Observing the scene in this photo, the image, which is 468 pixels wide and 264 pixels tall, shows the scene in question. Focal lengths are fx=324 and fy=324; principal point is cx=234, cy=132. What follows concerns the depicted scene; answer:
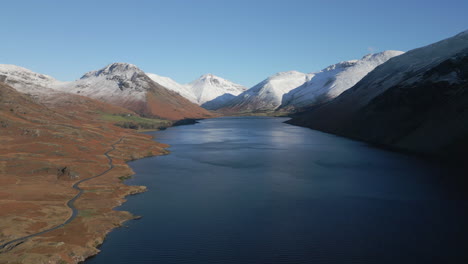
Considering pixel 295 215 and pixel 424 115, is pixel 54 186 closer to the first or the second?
pixel 295 215

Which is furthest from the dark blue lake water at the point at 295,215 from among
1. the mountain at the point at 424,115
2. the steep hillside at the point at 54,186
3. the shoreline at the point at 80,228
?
the mountain at the point at 424,115

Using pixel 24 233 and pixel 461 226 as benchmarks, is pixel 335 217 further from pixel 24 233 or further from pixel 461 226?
pixel 24 233

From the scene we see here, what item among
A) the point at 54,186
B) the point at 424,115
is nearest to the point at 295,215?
the point at 54,186

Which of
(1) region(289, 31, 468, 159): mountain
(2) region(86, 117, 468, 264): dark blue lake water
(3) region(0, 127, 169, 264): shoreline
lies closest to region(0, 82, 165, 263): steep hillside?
(3) region(0, 127, 169, 264): shoreline

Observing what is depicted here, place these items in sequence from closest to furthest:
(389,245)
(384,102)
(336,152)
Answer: (389,245), (336,152), (384,102)

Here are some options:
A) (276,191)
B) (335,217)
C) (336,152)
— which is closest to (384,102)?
(336,152)

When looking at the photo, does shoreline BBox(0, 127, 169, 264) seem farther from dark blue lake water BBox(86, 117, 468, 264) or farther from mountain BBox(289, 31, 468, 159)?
mountain BBox(289, 31, 468, 159)

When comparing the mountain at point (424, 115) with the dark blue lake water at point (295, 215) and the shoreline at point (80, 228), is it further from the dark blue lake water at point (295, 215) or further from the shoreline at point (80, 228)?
the shoreline at point (80, 228)

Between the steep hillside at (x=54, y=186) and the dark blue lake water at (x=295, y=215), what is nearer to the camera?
the dark blue lake water at (x=295, y=215)
